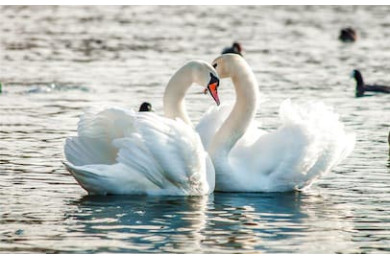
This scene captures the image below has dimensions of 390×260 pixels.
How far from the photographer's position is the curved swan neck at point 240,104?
49.3ft

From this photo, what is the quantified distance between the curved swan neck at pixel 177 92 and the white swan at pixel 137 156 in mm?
535

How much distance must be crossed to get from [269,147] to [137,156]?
67.5 inches

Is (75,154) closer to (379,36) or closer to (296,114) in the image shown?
(296,114)

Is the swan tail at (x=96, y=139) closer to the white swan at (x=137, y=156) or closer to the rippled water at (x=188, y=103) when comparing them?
the white swan at (x=137, y=156)

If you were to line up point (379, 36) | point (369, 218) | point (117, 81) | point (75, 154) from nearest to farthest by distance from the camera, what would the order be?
point (369, 218), point (75, 154), point (117, 81), point (379, 36)

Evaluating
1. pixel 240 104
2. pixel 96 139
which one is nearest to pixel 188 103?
pixel 240 104

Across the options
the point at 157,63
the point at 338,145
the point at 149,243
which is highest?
the point at 157,63

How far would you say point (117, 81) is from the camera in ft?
85.4

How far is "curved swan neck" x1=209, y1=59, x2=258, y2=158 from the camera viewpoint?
15.0m

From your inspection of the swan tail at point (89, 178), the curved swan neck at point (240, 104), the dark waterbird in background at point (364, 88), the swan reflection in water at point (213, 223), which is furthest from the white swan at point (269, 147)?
the dark waterbird in background at point (364, 88)

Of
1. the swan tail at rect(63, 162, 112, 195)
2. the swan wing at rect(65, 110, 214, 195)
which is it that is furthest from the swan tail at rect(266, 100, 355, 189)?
the swan tail at rect(63, 162, 112, 195)

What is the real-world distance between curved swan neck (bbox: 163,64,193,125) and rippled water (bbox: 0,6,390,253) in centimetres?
92

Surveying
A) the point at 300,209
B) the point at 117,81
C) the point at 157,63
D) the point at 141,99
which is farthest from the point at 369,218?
the point at 157,63

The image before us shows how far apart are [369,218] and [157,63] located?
54.3 feet
